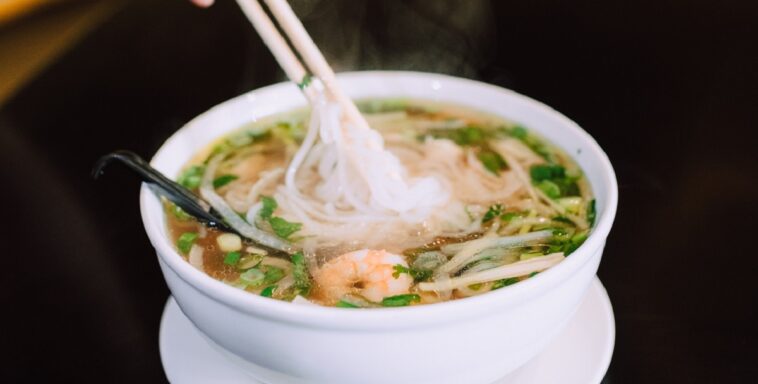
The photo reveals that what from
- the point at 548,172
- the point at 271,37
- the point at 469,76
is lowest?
the point at 469,76

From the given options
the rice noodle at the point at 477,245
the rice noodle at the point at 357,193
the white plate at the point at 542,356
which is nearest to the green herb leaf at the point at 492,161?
the rice noodle at the point at 357,193

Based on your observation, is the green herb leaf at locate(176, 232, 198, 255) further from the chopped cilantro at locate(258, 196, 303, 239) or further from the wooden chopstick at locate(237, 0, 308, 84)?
the wooden chopstick at locate(237, 0, 308, 84)

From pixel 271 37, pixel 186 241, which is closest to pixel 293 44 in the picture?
pixel 271 37

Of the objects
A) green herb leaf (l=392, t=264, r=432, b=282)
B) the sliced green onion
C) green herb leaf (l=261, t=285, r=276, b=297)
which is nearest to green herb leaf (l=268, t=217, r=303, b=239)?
the sliced green onion

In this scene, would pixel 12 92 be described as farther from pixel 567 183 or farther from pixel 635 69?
pixel 635 69

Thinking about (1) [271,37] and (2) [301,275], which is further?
(1) [271,37]

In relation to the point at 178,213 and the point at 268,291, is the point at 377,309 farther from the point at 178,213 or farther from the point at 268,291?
the point at 178,213

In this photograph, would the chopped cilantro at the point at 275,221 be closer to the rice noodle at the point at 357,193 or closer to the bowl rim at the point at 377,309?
the rice noodle at the point at 357,193

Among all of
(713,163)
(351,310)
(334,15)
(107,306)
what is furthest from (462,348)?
(334,15)
